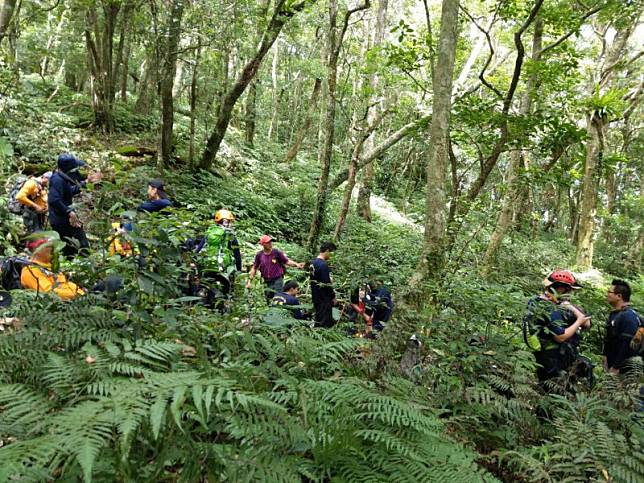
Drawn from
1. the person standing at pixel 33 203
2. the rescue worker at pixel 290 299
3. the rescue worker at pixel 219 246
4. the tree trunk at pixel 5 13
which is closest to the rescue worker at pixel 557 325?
the rescue worker at pixel 290 299

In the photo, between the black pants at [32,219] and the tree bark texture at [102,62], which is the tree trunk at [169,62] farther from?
the black pants at [32,219]

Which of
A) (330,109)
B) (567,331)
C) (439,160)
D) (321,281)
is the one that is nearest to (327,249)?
(321,281)

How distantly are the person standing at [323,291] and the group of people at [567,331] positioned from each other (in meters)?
2.57

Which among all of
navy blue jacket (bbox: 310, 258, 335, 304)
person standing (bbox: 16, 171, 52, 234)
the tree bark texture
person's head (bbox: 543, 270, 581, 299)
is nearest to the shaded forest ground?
person's head (bbox: 543, 270, 581, 299)

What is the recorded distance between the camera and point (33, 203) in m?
5.98

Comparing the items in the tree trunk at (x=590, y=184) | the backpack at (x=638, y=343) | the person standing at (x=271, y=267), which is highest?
the tree trunk at (x=590, y=184)

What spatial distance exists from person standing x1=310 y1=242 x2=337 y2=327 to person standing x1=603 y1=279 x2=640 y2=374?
3300 millimetres

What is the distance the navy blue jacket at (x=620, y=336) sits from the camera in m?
4.68

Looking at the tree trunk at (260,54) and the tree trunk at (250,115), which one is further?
the tree trunk at (250,115)

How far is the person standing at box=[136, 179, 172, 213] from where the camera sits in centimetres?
532

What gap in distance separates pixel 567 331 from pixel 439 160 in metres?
2.44

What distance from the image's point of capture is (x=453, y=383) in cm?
365

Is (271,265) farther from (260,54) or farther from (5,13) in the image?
(260,54)

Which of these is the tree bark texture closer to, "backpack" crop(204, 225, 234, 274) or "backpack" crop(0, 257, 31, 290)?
"backpack" crop(204, 225, 234, 274)
